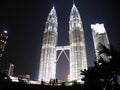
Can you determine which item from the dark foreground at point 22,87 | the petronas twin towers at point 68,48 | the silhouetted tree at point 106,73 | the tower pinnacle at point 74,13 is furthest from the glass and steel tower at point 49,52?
the silhouetted tree at point 106,73

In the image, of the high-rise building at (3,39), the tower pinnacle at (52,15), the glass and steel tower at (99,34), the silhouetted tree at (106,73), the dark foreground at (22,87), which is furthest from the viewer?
the tower pinnacle at (52,15)

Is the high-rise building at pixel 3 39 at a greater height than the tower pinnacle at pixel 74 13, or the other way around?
the tower pinnacle at pixel 74 13

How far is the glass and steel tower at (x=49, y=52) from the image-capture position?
84.4 m

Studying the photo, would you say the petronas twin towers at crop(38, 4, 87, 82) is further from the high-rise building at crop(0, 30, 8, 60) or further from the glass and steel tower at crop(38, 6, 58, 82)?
the high-rise building at crop(0, 30, 8, 60)

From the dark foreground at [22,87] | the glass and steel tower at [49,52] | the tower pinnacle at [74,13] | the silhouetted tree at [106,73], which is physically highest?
the tower pinnacle at [74,13]

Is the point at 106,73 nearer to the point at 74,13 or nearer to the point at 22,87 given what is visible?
the point at 22,87

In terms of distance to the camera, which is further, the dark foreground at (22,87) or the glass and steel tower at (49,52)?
the glass and steel tower at (49,52)

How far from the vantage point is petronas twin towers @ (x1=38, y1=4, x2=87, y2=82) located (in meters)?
82.9

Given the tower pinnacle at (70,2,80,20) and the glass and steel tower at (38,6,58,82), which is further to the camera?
the tower pinnacle at (70,2,80,20)

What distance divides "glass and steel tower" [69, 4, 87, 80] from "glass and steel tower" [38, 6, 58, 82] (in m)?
11.4

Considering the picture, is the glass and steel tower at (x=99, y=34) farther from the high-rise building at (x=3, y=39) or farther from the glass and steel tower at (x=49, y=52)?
the high-rise building at (x=3, y=39)

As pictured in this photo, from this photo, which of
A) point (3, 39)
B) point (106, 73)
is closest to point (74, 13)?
point (3, 39)

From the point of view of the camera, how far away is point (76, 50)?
86812mm

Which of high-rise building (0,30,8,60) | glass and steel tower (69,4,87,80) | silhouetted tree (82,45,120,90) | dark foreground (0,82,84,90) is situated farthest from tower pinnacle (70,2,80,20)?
silhouetted tree (82,45,120,90)
